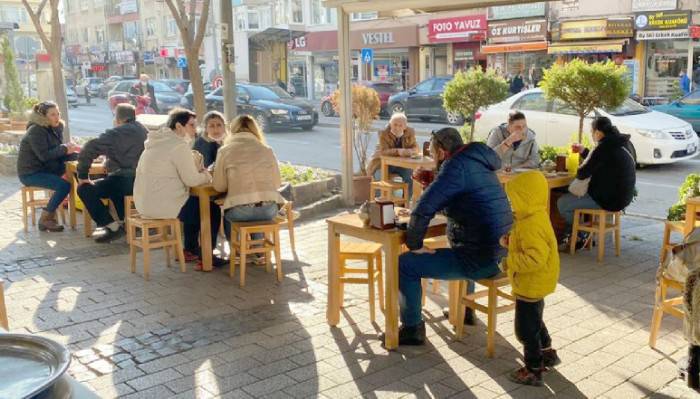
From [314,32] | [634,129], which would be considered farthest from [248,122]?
[314,32]

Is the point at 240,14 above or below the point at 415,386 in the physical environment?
above

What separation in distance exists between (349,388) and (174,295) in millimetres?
2340

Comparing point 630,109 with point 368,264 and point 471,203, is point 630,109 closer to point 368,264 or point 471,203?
point 368,264

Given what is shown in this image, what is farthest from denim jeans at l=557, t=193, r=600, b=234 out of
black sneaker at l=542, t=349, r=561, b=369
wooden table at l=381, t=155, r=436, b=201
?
black sneaker at l=542, t=349, r=561, b=369

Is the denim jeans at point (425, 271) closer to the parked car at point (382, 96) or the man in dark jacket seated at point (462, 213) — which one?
the man in dark jacket seated at point (462, 213)

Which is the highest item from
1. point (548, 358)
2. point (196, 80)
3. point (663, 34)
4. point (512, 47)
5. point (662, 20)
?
point (662, 20)

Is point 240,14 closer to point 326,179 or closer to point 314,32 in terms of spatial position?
point 314,32

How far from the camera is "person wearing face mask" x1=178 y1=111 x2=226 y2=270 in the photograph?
688 cm

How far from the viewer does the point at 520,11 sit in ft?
86.5

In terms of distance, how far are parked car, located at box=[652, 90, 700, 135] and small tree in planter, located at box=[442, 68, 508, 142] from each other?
7.53 meters

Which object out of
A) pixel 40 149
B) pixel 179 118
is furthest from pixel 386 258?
pixel 40 149

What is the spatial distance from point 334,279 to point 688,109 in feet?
45.3

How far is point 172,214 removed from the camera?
6.52 m

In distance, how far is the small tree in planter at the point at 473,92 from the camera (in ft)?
34.6
